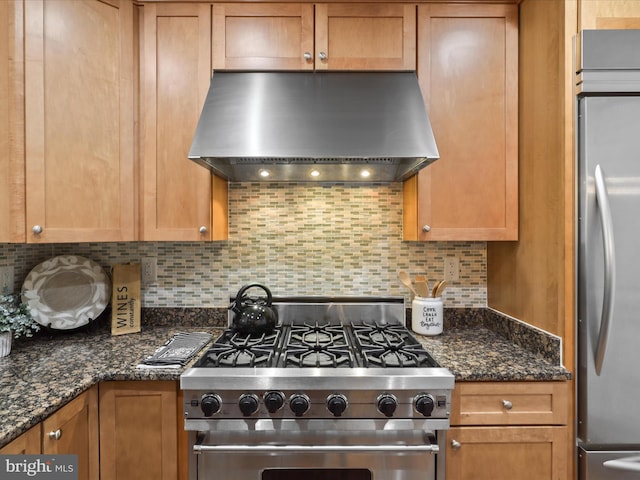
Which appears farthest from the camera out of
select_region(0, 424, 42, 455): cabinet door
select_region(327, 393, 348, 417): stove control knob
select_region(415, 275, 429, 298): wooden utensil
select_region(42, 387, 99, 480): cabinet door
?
select_region(415, 275, 429, 298): wooden utensil

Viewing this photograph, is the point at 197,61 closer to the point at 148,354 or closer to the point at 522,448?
the point at 148,354

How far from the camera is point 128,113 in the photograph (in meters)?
1.62

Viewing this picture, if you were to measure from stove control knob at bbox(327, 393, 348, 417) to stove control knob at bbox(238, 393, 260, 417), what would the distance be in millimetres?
245

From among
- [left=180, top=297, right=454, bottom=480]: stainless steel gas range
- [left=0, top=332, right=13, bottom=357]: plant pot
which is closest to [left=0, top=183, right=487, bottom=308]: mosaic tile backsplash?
[left=0, top=332, right=13, bottom=357]: plant pot

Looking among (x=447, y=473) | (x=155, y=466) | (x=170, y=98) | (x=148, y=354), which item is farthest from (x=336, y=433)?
(x=170, y=98)

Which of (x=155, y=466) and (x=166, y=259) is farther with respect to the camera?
(x=166, y=259)

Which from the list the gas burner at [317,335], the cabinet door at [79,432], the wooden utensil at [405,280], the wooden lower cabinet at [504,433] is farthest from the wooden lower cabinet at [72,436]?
the wooden utensil at [405,280]

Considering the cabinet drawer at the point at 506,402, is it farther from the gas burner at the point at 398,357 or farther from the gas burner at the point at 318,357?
the gas burner at the point at 318,357

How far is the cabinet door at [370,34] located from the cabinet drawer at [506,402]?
4.40 feet

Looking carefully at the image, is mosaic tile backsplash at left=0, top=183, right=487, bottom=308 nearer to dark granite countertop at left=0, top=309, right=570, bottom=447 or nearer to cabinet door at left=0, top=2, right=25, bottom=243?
dark granite countertop at left=0, top=309, right=570, bottom=447

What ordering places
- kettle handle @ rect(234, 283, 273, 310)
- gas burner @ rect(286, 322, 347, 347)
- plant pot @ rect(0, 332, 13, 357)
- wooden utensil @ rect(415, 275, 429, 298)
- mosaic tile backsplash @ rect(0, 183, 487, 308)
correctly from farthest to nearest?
mosaic tile backsplash @ rect(0, 183, 487, 308) < wooden utensil @ rect(415, 275, 429, 298) < kettle handle @ rect(234, 283, 273, 310) < gas burner @ rect(286, 322, 347, 347) < plant pot @ rect(0, 332, 13, 357)

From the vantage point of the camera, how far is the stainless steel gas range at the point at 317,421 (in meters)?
1.26

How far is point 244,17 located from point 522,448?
2.04 m

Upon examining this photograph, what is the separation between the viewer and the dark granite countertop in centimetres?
111
